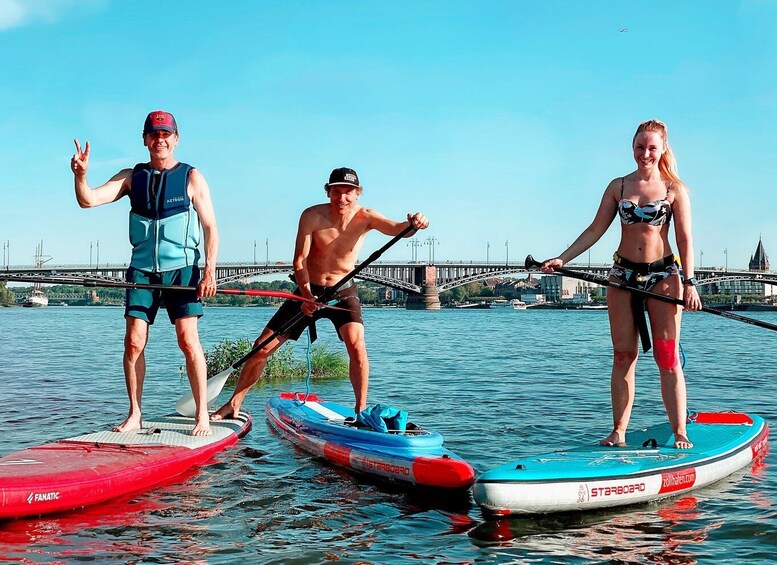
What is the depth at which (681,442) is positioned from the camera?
24.0ft

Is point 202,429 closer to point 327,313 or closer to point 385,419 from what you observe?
point 327,313

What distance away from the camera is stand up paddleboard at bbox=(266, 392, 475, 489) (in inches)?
267

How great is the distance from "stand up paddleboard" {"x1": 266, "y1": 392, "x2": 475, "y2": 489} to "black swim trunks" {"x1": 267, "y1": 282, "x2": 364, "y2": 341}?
100cm

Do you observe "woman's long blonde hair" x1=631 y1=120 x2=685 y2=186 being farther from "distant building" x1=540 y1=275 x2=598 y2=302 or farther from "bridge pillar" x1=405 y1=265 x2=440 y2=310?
"distant building" x1=540 y1=275 x2=598 y2=302

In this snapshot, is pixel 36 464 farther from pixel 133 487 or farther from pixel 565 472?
pixel 565 472

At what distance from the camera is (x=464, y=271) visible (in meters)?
107

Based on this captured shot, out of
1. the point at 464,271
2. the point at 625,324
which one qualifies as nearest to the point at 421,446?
the point at 625,324

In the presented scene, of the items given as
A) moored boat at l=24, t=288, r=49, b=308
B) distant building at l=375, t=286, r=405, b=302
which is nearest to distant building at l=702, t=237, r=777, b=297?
distant building at l=375, t=286, r=405, b=302

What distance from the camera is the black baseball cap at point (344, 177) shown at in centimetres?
845

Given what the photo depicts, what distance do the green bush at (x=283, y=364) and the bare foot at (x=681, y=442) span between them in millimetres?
11185

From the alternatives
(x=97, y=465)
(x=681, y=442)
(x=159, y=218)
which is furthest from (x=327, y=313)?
(x=681, y=442)

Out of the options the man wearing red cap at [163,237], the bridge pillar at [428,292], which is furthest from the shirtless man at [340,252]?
the bridge pillar at [428,292]

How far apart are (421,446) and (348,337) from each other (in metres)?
1.81

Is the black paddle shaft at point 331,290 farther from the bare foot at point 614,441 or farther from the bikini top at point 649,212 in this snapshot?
the bare foot at point 614,441
